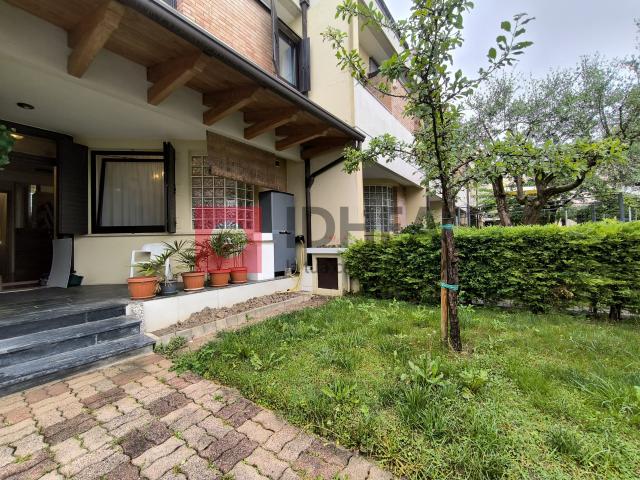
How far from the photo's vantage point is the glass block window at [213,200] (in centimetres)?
598

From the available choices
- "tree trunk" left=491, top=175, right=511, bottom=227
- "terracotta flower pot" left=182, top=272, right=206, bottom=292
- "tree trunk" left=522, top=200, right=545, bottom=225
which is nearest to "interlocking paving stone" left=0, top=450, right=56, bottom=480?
"terracotta flower pot" left=182, top=272, right=206, bottom=292

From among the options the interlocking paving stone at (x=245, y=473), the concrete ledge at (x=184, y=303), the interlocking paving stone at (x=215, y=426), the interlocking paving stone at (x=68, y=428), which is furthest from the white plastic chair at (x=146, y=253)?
the interlocking paving stone at (x=245, y=473)

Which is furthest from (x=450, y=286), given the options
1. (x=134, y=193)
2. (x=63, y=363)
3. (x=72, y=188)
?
(x=72, y=188)

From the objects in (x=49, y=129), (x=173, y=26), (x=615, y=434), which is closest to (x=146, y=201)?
(x=49, y=129)

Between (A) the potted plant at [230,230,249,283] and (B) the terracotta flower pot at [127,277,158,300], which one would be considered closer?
(B) the terracotta flower pot at [127,277,158,300]

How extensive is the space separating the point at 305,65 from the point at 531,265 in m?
7.04

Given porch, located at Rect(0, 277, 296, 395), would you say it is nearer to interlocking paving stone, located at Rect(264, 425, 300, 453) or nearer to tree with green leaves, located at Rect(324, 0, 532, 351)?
interlocking paving stone, located at Rect(264, 425, 300, 453)

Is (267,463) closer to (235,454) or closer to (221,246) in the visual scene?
(235,454)

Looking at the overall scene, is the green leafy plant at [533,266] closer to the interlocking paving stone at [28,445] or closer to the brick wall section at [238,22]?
the interlocking paving stone at [28,445]

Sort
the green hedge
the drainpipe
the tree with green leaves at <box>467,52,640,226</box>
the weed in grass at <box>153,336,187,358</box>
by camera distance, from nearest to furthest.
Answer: the weed in grass at <box>153,336,187,358</box> < the green hedge < the drainpipe < the tree with green leaves at <box>467,52,640,226</box>

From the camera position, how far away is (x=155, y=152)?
571cm

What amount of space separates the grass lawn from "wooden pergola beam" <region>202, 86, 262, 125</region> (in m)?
3.43

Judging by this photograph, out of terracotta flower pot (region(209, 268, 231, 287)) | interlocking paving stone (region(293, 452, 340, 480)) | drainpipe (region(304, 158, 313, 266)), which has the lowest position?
interlocking paving stone (region(293, 452, 340, 480))

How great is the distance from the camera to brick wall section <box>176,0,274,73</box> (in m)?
5.56
